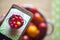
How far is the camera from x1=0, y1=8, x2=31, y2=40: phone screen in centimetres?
35

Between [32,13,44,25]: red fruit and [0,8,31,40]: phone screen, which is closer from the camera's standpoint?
[0,8,31,40]: phone screen

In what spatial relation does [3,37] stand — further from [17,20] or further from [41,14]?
[41,14]

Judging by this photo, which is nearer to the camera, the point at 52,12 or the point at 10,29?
the point at 10,29

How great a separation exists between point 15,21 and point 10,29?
0.07ft

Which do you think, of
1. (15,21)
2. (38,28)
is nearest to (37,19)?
(38,28)

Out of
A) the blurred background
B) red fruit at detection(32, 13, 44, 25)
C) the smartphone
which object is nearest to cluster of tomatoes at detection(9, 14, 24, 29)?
the smartphone

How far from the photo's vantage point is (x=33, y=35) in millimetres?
569

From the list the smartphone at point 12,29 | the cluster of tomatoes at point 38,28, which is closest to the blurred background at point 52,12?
the cluster of tomatoes at point 38,28

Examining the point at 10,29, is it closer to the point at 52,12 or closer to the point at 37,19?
the point at 37,19

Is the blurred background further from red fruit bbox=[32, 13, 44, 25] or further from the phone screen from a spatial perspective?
the phone screen

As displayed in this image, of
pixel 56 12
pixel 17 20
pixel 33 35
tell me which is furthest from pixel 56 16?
pixel 17 20

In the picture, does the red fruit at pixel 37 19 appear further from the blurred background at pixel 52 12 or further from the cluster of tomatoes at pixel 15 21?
the cluster of tomatoes at pixel 15 21

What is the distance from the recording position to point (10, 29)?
0.36 m

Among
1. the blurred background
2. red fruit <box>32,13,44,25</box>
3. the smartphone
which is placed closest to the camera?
the smartphone
